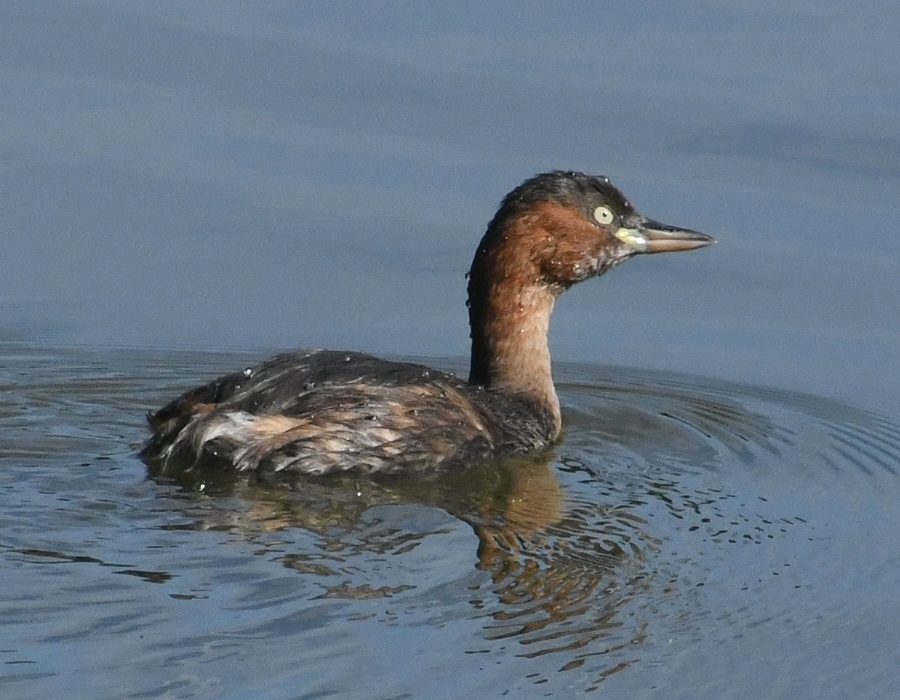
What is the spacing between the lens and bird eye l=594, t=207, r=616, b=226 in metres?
9.14

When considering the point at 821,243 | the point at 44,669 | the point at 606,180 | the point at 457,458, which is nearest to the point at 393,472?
the point at 457,458

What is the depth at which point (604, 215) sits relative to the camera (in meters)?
9.16

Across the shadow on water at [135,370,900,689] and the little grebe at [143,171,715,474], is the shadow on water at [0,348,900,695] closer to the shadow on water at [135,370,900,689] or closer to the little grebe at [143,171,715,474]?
the shadow on water at [135,370,900,689]

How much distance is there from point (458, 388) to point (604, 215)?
1.13 m

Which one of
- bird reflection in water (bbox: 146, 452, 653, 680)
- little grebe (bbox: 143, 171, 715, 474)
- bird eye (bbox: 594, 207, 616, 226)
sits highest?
bird eye (bbox: 594, 207, 616, 226)

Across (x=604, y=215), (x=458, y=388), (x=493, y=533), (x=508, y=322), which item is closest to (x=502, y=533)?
(x=493, y=533)

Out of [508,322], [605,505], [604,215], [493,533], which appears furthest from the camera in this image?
[604,215]

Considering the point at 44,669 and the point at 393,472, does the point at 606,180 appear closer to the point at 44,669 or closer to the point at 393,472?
the point at 393,472

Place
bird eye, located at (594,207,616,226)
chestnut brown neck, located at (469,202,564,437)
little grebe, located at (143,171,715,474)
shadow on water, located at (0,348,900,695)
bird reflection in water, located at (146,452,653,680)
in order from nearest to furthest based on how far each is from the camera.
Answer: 1. shadow on water, located at (0,348,900,695)
2. bird reflection in water, located at (146,452,653,680)
3. little grebe, located at (143,171,715,474)
4. chestnut brown neck, located at (469,202,564,437)
5. bird eye, located at (594,207,616,226)

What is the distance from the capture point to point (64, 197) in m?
11.0

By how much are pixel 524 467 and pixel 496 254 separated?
3.50 ft

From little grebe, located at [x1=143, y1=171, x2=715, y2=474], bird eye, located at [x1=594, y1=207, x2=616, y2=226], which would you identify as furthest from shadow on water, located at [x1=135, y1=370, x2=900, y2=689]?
bird eye, located at [x1=594, y1=207, x2=616, y2=226]

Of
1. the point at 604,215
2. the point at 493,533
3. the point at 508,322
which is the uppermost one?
the point at 604,215

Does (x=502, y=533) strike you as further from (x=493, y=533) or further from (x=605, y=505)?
(x=605, y=505)
